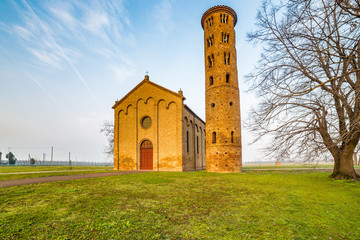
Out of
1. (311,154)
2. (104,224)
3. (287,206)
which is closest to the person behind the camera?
(104,224)

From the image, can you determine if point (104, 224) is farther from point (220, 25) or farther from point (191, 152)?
point (220, 25)

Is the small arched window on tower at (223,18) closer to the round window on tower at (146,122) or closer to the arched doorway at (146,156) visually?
the round window on tower at (146,122)

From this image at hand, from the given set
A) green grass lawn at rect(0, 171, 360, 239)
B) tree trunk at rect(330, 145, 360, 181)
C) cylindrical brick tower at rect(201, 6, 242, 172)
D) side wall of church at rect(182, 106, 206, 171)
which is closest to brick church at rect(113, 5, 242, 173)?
cylindrical brick tower at rect(201, 6, 242, 172)

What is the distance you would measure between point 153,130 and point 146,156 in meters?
3.13

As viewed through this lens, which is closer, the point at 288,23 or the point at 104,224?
the point at 104,224

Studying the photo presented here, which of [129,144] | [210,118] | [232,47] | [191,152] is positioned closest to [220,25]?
[232,47]

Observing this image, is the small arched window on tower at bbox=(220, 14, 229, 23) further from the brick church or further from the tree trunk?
the tree trunk

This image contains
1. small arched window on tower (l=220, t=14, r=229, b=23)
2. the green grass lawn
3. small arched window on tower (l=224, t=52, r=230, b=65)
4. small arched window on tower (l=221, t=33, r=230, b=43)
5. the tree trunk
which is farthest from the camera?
small arched window on tower (l=220, t=14, r=229, b=23)

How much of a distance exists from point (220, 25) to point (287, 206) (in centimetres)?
2089

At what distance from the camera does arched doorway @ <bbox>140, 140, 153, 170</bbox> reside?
2094cm

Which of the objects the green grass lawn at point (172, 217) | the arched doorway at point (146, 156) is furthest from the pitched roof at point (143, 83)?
the green grass lawn at point (172, 217)

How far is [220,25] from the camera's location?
21516mm

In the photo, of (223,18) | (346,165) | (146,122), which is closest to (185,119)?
(146,122)

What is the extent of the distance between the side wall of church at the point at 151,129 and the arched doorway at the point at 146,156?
0.34m
